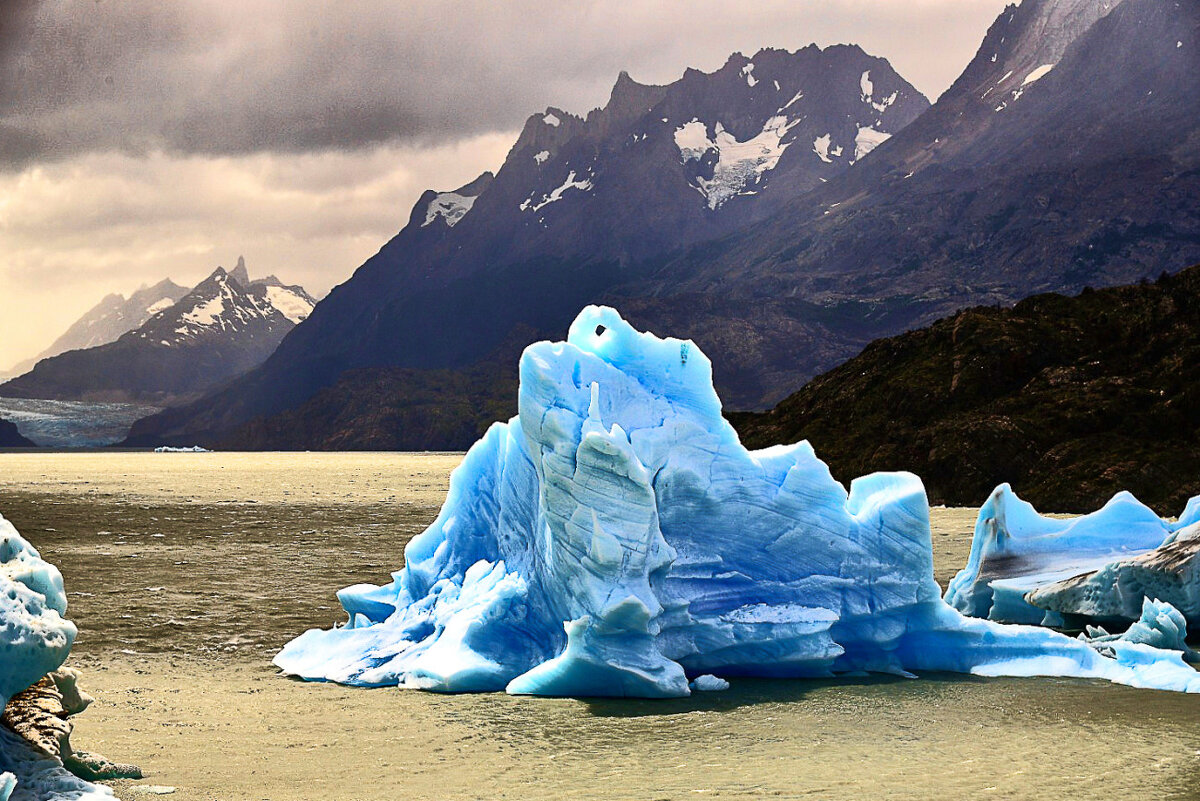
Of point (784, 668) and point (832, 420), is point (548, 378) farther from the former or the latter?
point (832, 420)

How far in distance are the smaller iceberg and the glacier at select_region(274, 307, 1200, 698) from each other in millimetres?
2532

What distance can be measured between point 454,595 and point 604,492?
135 inches

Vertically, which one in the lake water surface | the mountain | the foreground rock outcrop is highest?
the mountain

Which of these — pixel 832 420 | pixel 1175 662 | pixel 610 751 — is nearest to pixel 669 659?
pixel 610 751

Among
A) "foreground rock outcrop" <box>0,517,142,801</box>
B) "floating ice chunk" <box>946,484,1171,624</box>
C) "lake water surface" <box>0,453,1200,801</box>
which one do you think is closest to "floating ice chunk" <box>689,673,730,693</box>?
"lake water surface" <box>0,453,1200,801</box>

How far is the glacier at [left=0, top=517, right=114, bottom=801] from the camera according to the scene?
754 cm

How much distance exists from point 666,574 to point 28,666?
6.91m

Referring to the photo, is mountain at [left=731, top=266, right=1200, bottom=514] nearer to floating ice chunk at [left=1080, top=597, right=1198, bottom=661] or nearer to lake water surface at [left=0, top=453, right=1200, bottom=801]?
floating ice chunk at [left=1080, top=597, right=1198, bottom=661]

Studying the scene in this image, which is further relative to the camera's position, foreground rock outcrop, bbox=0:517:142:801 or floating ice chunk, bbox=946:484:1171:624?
floating ice chunk, bbox=946:484:1171:624

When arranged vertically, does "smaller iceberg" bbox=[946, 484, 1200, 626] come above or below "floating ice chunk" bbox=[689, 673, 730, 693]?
above

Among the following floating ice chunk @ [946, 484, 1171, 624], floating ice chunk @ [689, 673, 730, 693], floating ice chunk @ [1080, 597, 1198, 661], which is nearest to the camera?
floating ice chunk @ [689, 673, 730, 693]

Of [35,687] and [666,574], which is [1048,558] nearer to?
[666,574]

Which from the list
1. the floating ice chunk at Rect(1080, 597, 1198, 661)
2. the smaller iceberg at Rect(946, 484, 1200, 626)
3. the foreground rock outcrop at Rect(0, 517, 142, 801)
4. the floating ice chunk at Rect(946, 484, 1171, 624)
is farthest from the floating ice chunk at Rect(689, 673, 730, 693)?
the floating ice chunk at Rect(946, 484, 1171, 624)

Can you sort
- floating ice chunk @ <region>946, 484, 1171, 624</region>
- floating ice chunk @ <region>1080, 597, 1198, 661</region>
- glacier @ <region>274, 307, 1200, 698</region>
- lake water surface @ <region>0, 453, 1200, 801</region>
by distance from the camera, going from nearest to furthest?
lake water surface @ <region>0, 453, 1200, 801</region> → glacier @ <region>274, 307, 1200, 698</region> → floating ice chunk @ <region>1080, 597, 1198, 661</region> → floating ice chunk @ <region>946, 484, 1171, 624</region>
